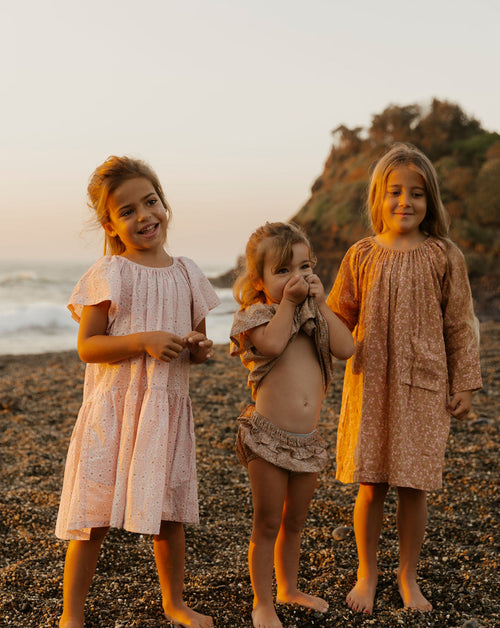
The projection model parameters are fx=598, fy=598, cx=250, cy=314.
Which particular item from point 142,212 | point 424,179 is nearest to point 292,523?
point 142,212

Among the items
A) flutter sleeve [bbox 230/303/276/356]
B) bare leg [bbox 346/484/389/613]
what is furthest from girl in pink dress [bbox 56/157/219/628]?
bare leg [bbox 346/484/389/613]

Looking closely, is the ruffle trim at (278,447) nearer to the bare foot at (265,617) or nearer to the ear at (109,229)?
the bare foot at (265,617)

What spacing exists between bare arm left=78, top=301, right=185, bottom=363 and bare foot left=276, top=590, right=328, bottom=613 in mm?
1213

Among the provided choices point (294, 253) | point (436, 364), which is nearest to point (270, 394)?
point (294, 253)

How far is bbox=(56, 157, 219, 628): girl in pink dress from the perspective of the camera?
2.32 meters

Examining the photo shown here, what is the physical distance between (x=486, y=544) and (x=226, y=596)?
60.4 inches

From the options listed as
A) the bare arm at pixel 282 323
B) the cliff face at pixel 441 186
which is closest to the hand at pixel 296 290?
the bare arm at pixel 282 323

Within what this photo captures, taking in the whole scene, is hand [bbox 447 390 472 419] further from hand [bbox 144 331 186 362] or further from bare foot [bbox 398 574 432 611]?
hand [bbox 144 331 186 362]

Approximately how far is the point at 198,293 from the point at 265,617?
1379mm

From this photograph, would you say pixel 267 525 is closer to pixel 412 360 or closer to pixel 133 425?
pixel 133 425

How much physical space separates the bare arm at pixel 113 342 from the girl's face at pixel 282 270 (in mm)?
446

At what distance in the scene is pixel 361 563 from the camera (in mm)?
2824

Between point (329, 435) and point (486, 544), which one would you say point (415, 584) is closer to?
point (486, 544)

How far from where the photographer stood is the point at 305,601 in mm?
2633
